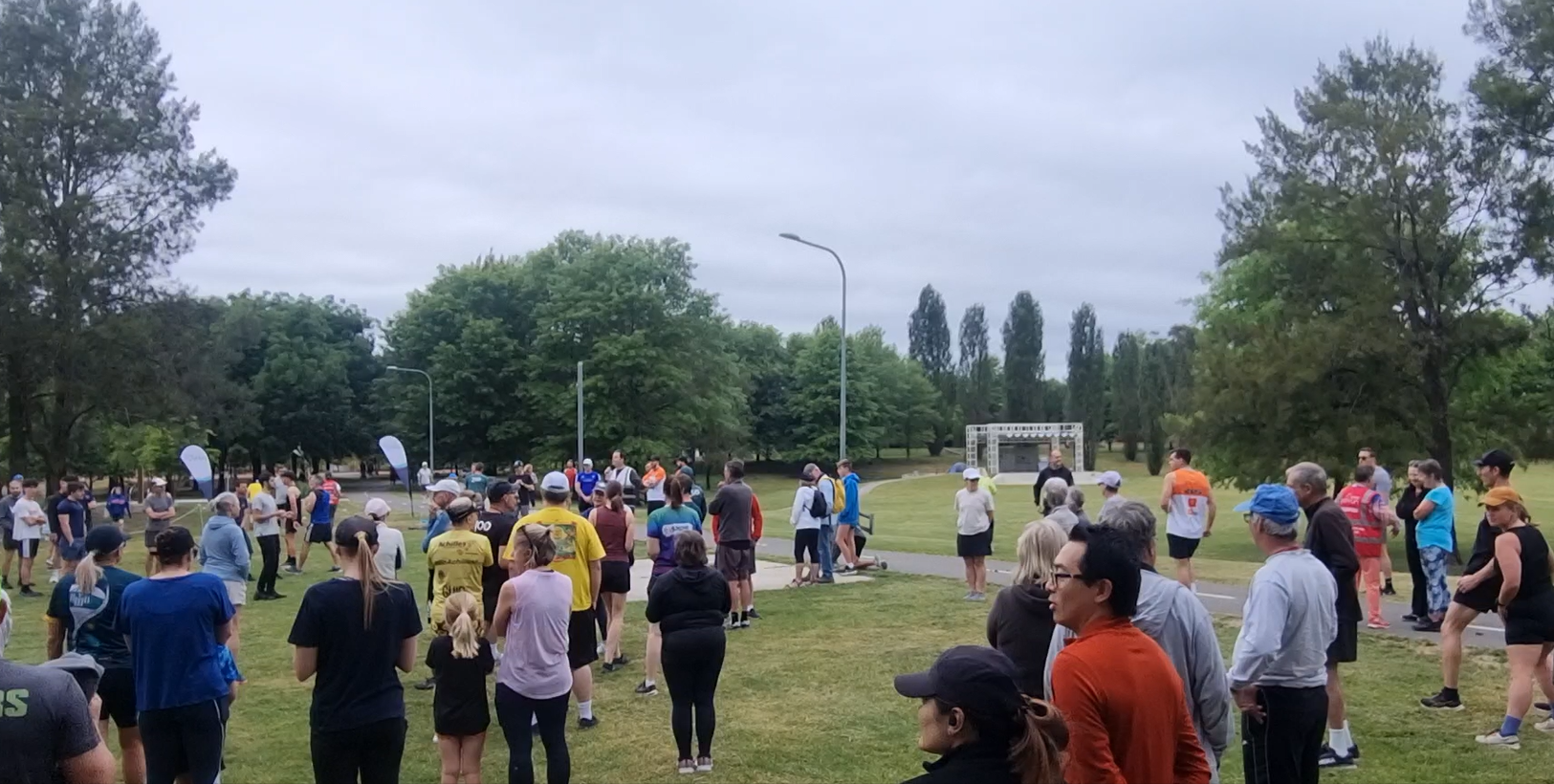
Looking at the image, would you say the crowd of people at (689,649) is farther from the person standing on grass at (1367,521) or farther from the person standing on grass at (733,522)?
the person standing on grass at (1367,521)

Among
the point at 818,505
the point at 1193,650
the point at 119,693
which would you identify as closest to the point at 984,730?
the point at 1193,650

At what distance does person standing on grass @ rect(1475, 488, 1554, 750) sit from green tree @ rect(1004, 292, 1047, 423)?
88129mm

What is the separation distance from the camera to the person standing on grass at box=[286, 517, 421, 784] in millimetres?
4922

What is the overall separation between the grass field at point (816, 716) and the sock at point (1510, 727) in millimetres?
163

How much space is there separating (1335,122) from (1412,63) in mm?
2596

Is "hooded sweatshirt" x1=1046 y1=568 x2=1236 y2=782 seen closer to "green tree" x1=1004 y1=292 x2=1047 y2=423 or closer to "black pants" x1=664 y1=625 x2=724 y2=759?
"black pants" x1=664 y1=625 x2=724 y2=759

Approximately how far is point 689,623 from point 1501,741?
17.8 feet

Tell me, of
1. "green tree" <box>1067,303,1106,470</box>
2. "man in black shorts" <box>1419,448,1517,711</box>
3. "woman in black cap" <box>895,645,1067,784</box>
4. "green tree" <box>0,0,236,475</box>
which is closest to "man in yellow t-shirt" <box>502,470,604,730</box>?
"woman in black cap" <box>895,645,1067,784</box>

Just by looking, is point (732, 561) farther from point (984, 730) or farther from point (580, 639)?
point (984, 730)

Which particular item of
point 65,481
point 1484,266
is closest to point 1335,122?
point 1484,266

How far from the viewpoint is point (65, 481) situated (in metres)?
16.7

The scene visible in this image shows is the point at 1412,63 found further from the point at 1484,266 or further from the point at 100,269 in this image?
the point at 100,269

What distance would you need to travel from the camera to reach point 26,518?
617 inches

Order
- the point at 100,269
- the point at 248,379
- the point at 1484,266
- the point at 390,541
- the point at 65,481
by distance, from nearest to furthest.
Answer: the point at 390,541 < the point at 65,481 < the point at 1484,266 < the point at 100,269 < the point at 248,379
